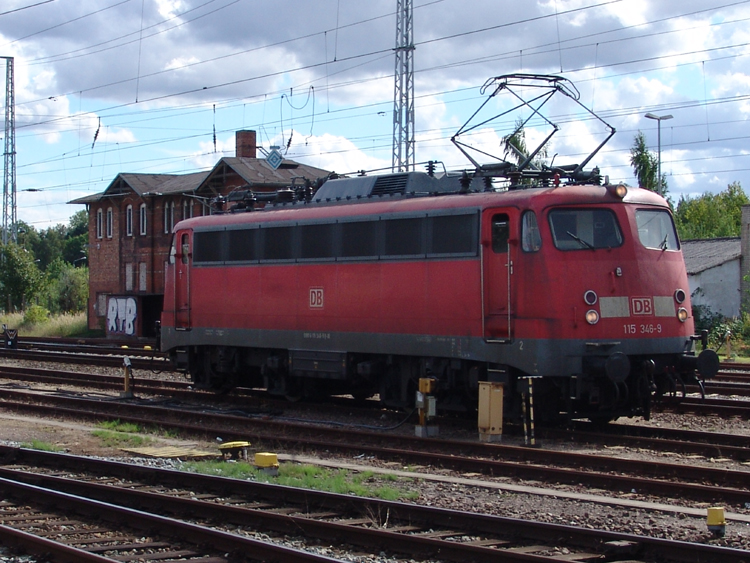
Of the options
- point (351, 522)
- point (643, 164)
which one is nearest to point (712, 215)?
point (643, 164)

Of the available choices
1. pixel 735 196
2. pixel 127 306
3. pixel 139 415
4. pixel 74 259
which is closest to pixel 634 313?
pixel 139 415

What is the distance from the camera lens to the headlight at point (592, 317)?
43.2ft

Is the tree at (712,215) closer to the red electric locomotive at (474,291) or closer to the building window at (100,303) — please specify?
the building window at (100,303)

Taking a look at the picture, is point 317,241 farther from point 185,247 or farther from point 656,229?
point 656,229

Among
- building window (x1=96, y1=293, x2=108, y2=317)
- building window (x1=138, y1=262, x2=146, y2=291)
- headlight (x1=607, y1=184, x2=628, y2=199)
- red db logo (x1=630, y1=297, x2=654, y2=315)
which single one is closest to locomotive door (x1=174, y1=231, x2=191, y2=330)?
headlight (x1=607, y1=184, x2=628, y2=199)

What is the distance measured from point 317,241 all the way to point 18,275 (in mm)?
45471

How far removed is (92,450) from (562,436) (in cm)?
672

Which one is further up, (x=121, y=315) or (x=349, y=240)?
(x=349, y=240)

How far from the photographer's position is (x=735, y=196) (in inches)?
3612

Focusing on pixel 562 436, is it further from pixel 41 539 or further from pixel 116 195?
pixel 116 195

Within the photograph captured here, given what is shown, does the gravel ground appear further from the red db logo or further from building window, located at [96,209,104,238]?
building window, located at [96,209,104,238]

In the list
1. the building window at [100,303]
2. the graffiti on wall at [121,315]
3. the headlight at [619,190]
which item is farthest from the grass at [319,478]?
the building window at [100,303]

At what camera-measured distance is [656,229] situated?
14188mm

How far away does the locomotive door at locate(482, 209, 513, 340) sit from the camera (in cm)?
1369
